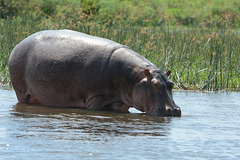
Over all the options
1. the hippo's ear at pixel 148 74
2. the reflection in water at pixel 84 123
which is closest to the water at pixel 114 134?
the reflection in water at pixel 84 123

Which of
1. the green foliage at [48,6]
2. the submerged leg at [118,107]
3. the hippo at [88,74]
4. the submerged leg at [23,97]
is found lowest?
the submerged leg at [118,107]

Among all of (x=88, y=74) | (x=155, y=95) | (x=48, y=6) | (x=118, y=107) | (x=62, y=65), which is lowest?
(x=118, y=107)

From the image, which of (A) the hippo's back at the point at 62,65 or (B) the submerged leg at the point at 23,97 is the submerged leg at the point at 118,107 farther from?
(B) the submerged leg at the point at 23,97

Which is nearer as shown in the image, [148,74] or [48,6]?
[148,74]

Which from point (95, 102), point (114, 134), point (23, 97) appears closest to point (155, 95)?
point (95, 102)

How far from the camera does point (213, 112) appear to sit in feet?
23.8

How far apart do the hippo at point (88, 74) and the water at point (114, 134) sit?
0.71 ft

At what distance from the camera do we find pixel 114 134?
5.13m

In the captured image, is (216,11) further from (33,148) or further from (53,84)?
(33,148)

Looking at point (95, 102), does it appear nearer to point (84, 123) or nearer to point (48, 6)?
point (84, 123)

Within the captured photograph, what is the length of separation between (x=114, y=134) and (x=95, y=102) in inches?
71.6

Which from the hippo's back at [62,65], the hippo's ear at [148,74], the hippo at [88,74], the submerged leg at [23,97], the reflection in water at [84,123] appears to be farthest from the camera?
the submerged leg at [23,97]

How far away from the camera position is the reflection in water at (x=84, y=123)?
512cm

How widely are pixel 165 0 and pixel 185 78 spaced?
99.8 feet
